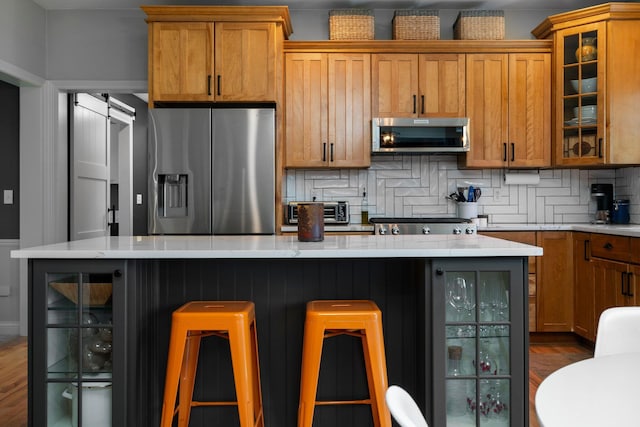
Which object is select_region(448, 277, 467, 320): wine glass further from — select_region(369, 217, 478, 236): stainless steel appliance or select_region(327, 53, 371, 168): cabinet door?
select_region(327, 53, 371, 168): cabinet door

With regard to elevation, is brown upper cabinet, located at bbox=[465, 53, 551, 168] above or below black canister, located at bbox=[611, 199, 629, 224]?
above

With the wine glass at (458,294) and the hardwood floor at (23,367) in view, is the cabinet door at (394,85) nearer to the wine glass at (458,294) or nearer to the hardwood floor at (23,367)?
the hardwood floor at (23,367)

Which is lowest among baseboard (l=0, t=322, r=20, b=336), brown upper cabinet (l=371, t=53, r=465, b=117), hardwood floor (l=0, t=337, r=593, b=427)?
hardwood floor (l=0, t=337, r=593, b=427)

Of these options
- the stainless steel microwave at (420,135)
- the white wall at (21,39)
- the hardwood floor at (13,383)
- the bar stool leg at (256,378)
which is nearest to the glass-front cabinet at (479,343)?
the bar stool leg at (256,378)

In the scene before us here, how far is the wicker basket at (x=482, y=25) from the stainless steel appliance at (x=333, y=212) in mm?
1635

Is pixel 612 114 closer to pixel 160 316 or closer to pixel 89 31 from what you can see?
pixel 160 316

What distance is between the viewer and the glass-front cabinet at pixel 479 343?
6.64 ft

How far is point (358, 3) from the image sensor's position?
172 inches

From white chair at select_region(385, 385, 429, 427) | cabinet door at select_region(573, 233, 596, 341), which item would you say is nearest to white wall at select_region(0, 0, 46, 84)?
white chair at select_region(385, 385, 429, 427)

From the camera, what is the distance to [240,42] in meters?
3.96

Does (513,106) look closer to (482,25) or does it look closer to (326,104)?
(482,25)

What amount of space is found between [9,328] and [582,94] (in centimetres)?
488

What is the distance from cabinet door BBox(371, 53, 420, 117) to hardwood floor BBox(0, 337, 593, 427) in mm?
2008

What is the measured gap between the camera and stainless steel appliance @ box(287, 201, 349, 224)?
426cm
